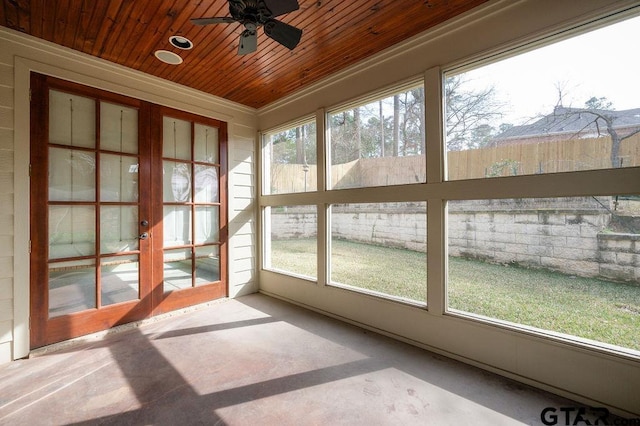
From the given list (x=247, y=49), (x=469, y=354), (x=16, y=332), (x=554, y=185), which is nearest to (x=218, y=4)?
(x=247, y=49)

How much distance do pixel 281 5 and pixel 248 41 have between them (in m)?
0.46

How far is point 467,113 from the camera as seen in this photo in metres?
2.42

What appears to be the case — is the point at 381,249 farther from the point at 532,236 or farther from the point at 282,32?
the point at 282,32

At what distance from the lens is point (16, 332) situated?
7.86 ft

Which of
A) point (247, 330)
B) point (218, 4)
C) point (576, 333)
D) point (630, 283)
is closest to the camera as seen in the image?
point (630, 283)

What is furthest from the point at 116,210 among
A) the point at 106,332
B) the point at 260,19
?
the point at 260,19

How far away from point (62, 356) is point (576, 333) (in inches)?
162

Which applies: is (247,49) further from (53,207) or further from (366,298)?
(366,298)

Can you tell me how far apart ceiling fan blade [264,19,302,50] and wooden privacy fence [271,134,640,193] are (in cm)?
145

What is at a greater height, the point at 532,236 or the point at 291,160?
the point at 291,160

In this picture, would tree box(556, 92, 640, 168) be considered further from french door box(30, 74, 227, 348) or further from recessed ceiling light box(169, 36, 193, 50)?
french door box(30, 74, 227, 348)

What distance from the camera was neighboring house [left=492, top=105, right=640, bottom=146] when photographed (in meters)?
1.78

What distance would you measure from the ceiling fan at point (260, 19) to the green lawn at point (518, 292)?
2.25 meters

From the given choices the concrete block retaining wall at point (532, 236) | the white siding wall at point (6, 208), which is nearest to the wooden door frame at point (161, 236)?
the white siding wall at point (6, 208)
